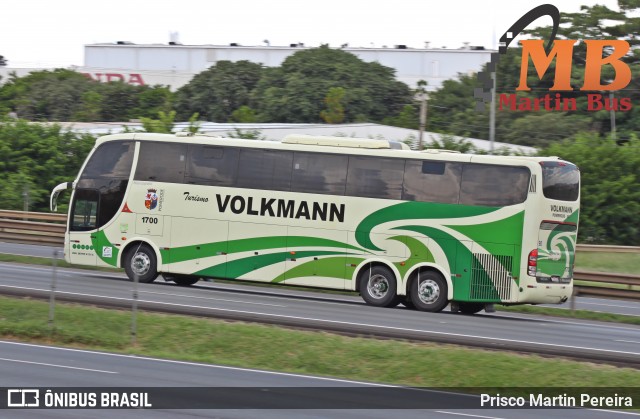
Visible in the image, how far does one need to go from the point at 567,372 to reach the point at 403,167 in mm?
9708

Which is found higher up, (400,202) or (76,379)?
(400,202)

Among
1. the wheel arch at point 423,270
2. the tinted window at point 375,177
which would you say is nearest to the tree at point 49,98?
the tinted window at point 375,177

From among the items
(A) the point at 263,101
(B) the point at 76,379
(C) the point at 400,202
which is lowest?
(B) the point at 76,379

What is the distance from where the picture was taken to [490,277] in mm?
22766

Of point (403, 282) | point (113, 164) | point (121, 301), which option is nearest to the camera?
point (121, 301)

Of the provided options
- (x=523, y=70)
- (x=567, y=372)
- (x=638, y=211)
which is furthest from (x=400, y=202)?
(x=523, y=70)

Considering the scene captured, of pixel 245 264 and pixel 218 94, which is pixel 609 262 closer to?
pixel 245 264

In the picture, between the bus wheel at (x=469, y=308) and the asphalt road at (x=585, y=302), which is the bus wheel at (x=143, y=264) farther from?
the asphalt road at (x=585, y=302)

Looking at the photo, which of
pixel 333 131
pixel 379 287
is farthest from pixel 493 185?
pixel 333 131

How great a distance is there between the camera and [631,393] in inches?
543

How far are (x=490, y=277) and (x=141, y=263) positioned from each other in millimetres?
8887

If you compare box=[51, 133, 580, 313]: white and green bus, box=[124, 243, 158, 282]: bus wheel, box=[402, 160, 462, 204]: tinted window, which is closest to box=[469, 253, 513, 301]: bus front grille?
box=[51, 133, 580, 313]: white and green bus
